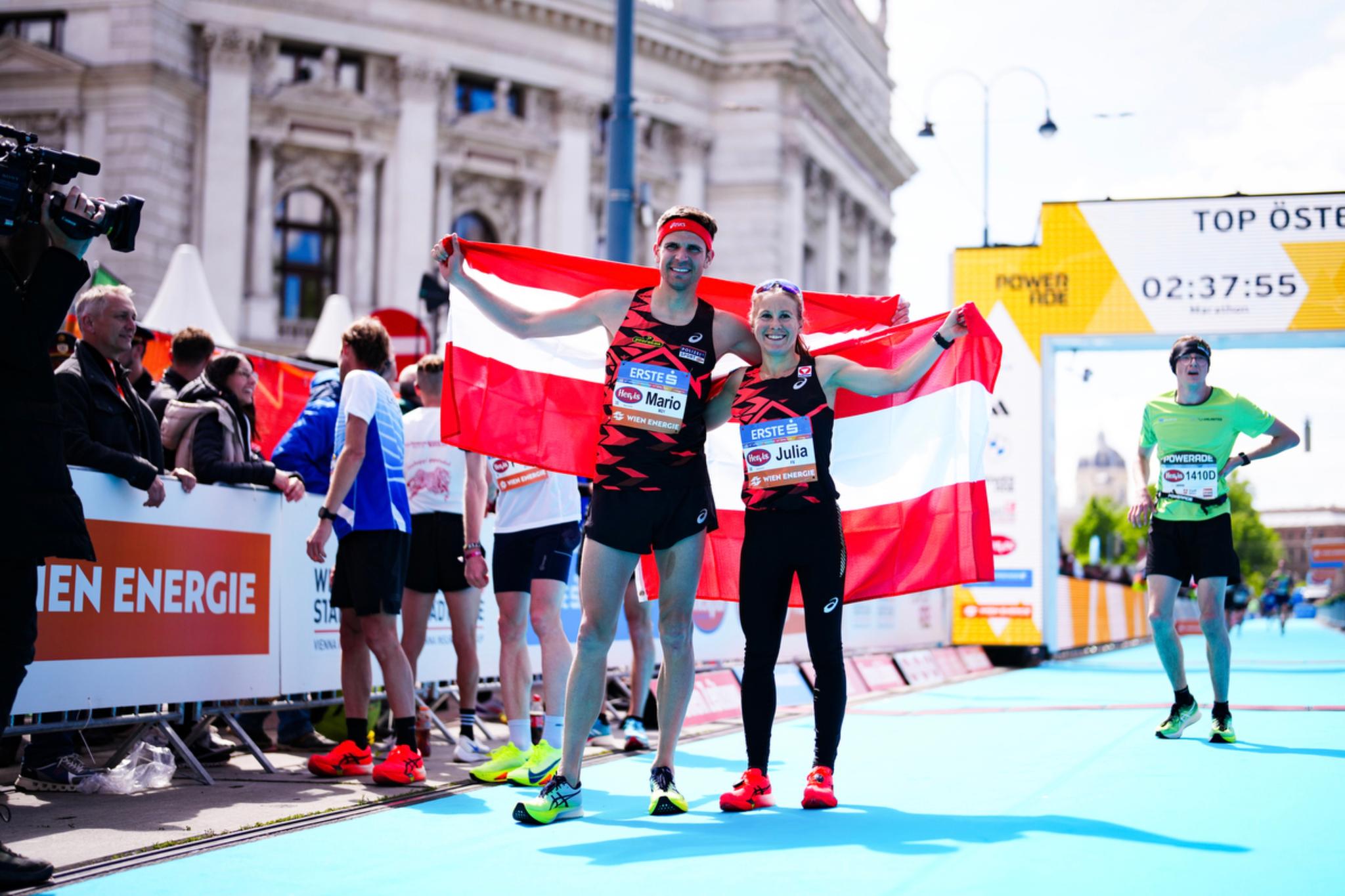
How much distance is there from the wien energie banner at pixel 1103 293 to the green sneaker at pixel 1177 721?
7.88m

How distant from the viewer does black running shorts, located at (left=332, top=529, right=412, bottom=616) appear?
6250mm

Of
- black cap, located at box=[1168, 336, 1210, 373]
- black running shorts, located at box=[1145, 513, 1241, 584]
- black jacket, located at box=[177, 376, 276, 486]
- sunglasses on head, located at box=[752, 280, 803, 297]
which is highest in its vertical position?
black cap, located at box=[1168, 336, 1210, 373]

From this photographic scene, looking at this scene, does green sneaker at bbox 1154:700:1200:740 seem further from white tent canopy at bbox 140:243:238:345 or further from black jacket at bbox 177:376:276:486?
white tent canopy at bbox 140:243:238:345

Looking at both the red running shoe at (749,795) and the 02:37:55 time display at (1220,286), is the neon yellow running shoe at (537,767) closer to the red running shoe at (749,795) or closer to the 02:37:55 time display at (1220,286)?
the red running shoe at (749,795)

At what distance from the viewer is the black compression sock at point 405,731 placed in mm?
6145

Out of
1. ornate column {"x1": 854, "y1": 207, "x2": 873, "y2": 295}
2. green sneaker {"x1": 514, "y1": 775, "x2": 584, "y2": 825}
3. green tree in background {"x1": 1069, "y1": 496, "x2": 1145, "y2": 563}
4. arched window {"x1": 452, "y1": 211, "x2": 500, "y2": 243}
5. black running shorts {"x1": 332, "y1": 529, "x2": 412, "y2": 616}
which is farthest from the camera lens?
green tree in background {"x1": 1069, "y1": 496, "x2": 1145, "y2": 563}

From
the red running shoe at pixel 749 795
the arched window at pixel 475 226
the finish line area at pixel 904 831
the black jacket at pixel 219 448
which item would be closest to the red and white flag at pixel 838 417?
the finish line area at pixel 904 831

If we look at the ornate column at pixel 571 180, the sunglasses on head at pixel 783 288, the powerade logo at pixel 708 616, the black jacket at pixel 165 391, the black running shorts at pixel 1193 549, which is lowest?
the powerade logo at pixel 708 616

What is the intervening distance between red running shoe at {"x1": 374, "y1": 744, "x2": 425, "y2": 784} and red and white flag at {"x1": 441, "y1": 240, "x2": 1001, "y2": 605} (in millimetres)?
1316

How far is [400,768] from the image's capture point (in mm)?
6066

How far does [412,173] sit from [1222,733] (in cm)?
3727

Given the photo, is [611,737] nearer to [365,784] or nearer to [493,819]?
[365,784]

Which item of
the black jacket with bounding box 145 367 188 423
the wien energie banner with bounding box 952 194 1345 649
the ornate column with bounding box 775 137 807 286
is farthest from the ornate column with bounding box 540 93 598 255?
the black jacket with bounding box 145 367 188 423

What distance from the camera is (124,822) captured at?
17.2 ft
